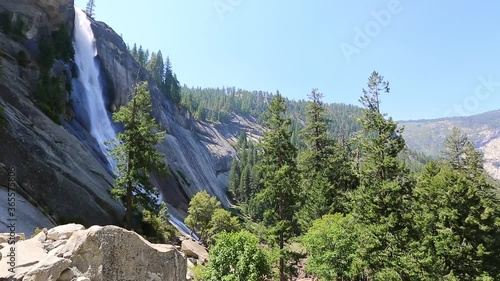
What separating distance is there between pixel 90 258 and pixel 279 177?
14.6 meters

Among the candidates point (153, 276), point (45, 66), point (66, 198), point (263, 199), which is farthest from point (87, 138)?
point (153, 276)

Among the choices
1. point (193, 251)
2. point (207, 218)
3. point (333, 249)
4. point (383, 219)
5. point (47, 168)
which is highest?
point (47, 168)

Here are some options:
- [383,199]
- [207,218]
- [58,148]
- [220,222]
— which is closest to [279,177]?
[383,199]

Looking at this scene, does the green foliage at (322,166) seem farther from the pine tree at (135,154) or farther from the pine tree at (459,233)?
the pine tree at (135,154)

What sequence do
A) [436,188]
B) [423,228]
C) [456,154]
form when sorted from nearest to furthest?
[423,228], [436,188], [456,154]

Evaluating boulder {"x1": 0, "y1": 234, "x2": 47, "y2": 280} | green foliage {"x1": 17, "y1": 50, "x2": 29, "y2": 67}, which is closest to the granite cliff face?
green foliage {"x1": 17, "y1": 50, "x2": 29, "y2": 67}

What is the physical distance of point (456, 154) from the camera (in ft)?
116

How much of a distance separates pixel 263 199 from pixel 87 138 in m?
30.6

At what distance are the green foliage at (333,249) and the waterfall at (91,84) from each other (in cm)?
3107

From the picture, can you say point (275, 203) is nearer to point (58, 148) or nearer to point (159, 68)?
point (58, 148)

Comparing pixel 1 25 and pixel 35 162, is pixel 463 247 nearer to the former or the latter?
pixel 35 162

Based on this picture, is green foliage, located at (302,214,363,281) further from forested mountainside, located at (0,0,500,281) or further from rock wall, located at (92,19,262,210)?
rock wall, located at (92,19,262,210)

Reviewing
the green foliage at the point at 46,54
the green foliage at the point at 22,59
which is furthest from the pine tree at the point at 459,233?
the green foliage at the point at 46,54

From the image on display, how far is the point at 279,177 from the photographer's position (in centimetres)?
2297
